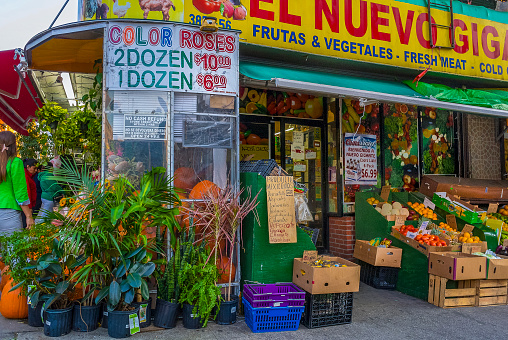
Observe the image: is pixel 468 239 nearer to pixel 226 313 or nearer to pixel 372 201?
pixel 372 201

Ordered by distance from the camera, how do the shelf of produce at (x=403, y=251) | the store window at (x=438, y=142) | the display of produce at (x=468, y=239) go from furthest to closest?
the store window at (x=438, y=142) < the display of produce at (x=468, y=239) < the shelf of produce at (x=403, y=251)

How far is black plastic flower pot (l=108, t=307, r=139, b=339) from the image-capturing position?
156 inches

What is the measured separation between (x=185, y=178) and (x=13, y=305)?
229 centimetres

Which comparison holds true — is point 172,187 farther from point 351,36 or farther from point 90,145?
point 351,36

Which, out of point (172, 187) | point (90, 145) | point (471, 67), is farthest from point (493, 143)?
point (90, 145)

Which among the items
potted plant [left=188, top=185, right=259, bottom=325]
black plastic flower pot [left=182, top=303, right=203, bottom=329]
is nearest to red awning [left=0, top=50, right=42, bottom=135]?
potted plant [left=188, top=185, right=259, bottom=325]

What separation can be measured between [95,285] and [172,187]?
1.27m

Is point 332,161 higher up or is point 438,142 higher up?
point 438,142

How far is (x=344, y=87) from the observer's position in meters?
5.83

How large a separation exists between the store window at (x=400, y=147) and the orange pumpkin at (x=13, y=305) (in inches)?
245

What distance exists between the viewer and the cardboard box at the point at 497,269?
Result: 18.3ft

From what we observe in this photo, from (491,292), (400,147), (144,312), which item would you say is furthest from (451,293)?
(144,312)

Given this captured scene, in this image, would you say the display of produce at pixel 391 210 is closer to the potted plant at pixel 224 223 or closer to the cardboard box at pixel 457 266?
the cardboard box at pixel 457 266

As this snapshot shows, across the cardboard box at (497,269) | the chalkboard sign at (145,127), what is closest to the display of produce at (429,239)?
the cardboard box at (497,269)
